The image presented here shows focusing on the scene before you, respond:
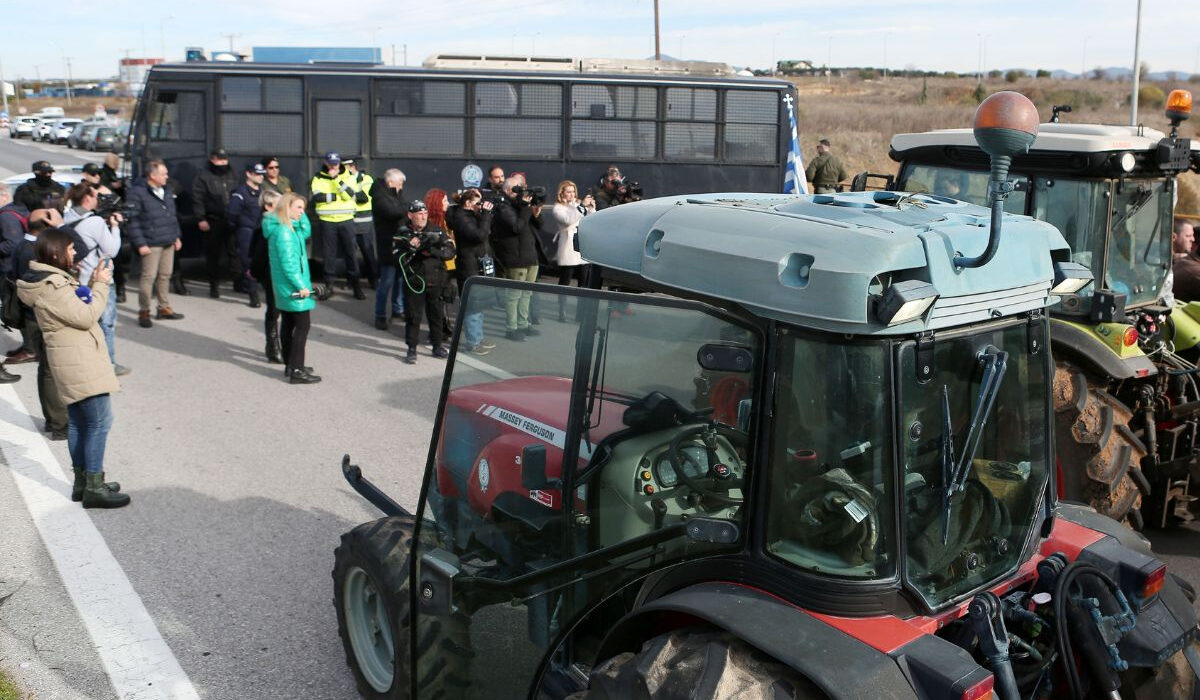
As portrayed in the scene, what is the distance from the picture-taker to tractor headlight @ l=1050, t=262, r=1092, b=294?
2.90m

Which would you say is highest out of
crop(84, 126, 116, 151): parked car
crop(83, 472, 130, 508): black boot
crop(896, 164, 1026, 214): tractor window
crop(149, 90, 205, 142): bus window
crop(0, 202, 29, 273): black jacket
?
crop(84, 126, 116, 151): parked car

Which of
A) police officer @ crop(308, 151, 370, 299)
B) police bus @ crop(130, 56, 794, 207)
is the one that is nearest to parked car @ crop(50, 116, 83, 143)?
police bus @ crop(130, 56, 794, 207)

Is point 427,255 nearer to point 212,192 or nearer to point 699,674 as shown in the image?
point 212,192

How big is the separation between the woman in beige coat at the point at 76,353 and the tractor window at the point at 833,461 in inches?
193

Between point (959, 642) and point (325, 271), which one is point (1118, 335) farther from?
point (325, 271)

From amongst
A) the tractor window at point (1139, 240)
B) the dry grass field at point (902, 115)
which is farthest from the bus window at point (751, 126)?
the dry grass field at point (902, 115)

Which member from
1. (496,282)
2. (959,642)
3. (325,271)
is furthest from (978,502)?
(325,271)

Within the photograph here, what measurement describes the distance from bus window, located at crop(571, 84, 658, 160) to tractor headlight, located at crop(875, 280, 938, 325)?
1197 centimetres

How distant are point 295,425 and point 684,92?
312 inches

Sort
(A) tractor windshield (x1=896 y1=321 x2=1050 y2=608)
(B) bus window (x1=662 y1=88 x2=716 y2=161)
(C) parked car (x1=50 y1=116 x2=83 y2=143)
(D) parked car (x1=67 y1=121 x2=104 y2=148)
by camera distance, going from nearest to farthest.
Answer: (A) tractor windshield (x1=896 y1=321 x2=1050 y2=608), (B) bus window (x1=662 y1=88 x2=716 y2=161), (D) parked car (x1=67 y1=121 x2=104 y2=148), (C) parked car (x1=50 y1=116 x2=83 y2=143)

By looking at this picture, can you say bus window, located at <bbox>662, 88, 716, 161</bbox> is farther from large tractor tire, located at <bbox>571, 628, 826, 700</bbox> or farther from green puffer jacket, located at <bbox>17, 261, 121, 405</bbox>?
large tractor tire, located at <bbox>571, 628, 826, 700</bbox>

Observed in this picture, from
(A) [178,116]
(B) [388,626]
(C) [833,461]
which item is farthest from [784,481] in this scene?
(A) [178,116]

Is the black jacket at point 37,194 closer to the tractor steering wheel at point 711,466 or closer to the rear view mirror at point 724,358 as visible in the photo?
the tractor steering wheel at point 711,466

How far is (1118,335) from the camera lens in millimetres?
5867
